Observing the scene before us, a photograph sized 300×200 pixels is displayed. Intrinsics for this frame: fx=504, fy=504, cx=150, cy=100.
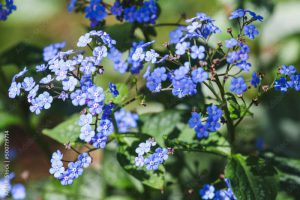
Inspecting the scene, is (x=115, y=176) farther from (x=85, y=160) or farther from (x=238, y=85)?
(x=238, y=85)

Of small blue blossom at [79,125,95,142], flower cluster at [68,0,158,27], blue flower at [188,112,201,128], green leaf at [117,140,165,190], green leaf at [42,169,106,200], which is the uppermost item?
flower cluster at [68,0,158,27]

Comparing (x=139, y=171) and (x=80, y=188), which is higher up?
(x=139, y=171)

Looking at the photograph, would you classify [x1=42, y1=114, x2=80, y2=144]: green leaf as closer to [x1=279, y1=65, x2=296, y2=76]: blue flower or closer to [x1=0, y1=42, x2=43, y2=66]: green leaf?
[x1=0, y1=42, x2=43, y2=66]: green leaf

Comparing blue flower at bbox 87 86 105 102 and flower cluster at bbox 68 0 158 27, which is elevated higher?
flower cluster at bbox 68 0 158 27

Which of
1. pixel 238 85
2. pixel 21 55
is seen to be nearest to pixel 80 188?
pixel 21 55

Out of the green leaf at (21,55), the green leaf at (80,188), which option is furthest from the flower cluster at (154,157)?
the green leaf at (21,55)

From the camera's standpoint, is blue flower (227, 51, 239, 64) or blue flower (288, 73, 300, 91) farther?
blue flower (288, 73, 300, 91)

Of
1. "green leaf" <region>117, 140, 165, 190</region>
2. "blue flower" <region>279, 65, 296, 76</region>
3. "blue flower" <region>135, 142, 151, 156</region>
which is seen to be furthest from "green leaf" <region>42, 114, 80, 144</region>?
"blue flower" <region>279, 65, 296, 76</region>

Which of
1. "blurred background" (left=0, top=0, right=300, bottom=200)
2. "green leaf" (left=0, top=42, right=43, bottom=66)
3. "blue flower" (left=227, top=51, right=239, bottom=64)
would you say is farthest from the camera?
"blurred background" (left=0, top=0, right=300, bottom=200)
